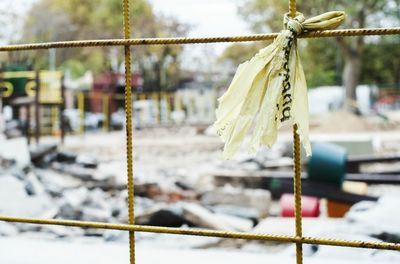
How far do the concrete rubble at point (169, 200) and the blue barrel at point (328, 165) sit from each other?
441 mm

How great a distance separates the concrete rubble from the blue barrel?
1.45ft

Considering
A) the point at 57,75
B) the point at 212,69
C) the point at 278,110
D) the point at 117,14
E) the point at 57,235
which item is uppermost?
the point at 117,14

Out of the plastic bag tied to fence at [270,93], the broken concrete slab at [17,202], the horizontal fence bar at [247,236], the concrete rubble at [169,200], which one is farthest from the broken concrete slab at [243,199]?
the plastic bag tied to fence at [270,93]

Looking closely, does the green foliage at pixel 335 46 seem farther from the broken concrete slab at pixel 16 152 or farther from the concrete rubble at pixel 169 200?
the broken concrete slab at pixel 16 152

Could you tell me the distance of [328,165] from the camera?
539cm

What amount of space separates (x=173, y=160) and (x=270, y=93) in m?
10.3

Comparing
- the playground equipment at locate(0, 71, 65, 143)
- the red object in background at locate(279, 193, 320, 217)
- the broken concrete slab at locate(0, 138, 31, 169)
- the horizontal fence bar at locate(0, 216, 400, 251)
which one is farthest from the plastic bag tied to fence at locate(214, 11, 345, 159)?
the playground equipment at locate(0, 71, 65, 143)

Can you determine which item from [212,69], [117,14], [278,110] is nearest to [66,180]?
[278,110]

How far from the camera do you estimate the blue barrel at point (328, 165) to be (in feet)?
Answer: 17.6

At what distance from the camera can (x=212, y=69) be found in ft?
118

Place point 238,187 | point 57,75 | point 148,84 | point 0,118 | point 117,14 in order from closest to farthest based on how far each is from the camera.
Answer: point 238,187 < point 0,118 < point 57,75 < point 148,84 < point 117,14

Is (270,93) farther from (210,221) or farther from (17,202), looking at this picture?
(17,202)

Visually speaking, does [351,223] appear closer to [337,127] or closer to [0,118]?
[0,118]

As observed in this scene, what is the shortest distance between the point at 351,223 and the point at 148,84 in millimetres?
25698
